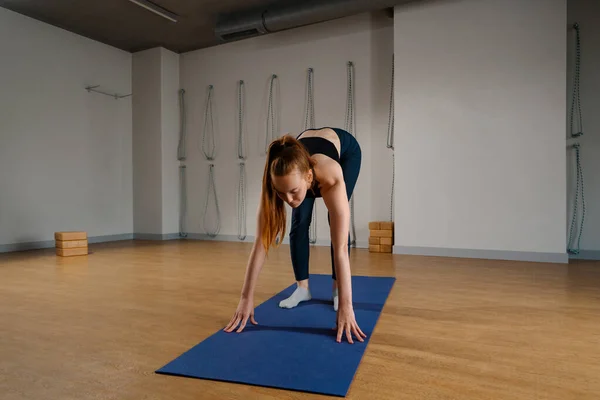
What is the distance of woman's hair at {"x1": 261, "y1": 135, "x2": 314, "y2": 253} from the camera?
4.91 ft

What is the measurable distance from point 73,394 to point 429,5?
16.1 feet

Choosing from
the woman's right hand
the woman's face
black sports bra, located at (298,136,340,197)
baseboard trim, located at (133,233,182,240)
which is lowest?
baseboard trim, located at (133,233,182,240)

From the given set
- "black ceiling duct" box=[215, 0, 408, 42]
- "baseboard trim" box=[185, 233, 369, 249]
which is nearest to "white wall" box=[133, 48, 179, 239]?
"baseboard trim" box=[185, 233, 369, 249]

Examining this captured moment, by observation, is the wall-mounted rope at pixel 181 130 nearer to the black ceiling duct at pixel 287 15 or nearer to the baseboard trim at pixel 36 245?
the black ceiling duct at pixel 287 15

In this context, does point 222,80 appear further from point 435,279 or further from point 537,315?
point 537,315

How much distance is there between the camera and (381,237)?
4848mm

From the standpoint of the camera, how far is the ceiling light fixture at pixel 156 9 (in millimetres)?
4844

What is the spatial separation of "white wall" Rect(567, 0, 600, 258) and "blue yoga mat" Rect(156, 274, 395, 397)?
3205 millimetres

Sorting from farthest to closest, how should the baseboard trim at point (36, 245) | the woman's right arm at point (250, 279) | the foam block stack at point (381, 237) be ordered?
1. the baseboard trim at point (36, 245)
2. the foam block stack at point (381, 237)
3. the woman's right arm at point (250, 279)

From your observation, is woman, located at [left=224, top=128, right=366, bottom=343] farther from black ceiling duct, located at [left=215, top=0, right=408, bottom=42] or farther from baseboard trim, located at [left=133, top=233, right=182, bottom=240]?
baseboard trim, located at [left=133, top=233, right=182, bottom=240]

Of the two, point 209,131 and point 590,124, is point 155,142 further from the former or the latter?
point 590,124

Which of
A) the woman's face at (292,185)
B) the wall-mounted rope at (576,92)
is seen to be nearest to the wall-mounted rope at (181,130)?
the wall-mounted rope at (576,92)

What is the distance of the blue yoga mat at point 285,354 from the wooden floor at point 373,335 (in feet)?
0.16

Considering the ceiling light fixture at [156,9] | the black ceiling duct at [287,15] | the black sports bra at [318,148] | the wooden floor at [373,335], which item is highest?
the ceiling light fixture at [156,9]
